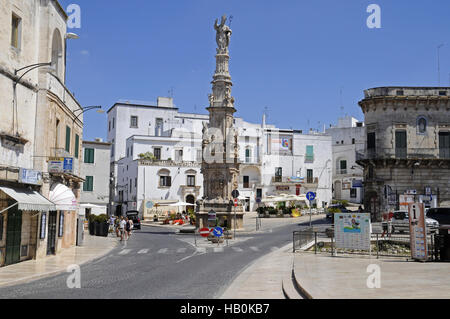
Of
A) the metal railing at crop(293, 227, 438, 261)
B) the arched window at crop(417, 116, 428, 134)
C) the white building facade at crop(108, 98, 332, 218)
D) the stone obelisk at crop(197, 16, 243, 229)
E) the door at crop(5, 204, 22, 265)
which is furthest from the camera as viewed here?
the white building facade at crop(108, 98, 332, 218)

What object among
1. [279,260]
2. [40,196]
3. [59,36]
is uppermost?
[59,36]

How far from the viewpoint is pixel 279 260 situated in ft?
64.2

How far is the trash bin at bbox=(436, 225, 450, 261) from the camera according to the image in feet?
58.7

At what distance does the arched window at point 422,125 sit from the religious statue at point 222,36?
1858 cm

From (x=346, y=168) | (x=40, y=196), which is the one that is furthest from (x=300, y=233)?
(x=346, y=168)

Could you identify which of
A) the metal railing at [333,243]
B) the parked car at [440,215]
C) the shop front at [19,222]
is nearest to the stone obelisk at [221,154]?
the parked car at [440,215]

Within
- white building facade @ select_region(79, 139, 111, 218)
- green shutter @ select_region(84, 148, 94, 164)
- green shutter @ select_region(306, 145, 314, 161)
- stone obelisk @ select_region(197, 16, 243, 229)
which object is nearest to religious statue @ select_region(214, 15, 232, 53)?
stone obelisk @ select_region(197, 16, 243, 229)

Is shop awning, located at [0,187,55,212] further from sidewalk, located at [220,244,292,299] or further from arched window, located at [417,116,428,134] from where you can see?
arched window, located at [417,116,428,134]

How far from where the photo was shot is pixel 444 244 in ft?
59.2

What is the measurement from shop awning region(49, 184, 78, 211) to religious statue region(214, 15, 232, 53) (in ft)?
76.4

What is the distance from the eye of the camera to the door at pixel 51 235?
22.6 metres

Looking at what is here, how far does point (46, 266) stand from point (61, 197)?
4.30m
